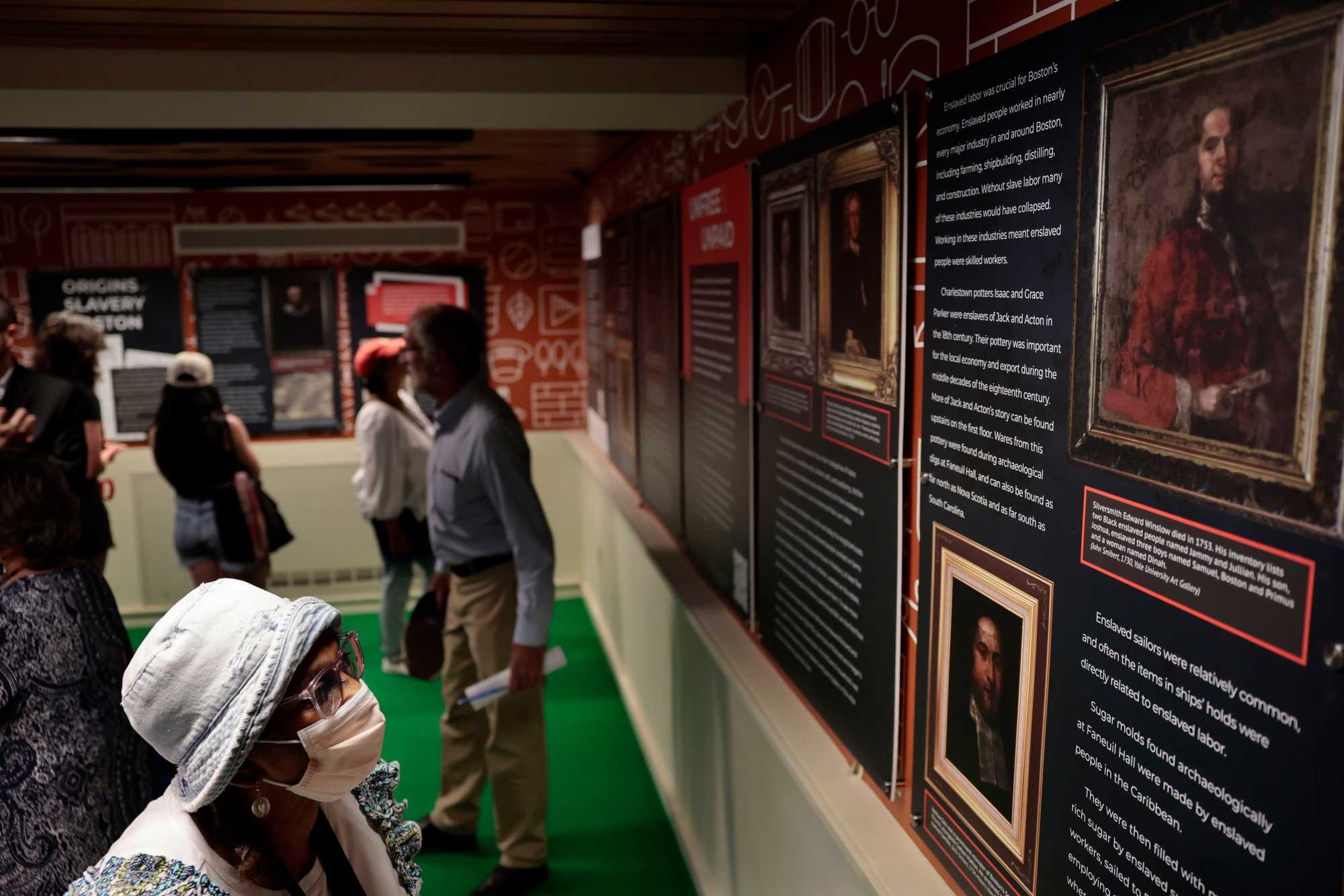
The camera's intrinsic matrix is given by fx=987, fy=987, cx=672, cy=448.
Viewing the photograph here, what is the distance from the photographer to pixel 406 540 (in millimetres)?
4527

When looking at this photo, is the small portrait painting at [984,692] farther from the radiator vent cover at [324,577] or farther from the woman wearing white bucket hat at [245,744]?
the radiator vent cover at [324,577]

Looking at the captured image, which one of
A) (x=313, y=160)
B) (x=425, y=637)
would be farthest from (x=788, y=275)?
(x=313, y=160)

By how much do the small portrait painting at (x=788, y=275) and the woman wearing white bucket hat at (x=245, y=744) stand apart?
1.07 meters

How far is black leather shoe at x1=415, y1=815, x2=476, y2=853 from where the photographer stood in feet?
10.8

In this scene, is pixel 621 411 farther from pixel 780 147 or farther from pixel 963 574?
pixel 963 574

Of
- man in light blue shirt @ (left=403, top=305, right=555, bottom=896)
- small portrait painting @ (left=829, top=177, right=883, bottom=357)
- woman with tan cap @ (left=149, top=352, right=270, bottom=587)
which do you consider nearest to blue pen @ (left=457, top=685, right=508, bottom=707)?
man in light blue shirt @ (left=403, top=305, right=555, bottom=896)

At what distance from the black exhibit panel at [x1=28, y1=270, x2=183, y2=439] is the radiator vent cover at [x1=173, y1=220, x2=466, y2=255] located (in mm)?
263

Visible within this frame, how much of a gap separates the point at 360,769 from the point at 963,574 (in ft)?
2.78

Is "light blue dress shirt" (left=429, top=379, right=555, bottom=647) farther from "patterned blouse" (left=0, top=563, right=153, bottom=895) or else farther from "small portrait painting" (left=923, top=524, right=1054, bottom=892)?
"small portrait painting" (left=923, top=524, right=1054, bottom=892)

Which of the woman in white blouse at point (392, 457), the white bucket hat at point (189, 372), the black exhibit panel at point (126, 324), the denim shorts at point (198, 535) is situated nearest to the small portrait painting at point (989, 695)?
the woman in white blouse at point (392, 457)

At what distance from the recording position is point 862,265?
1.69 meters
